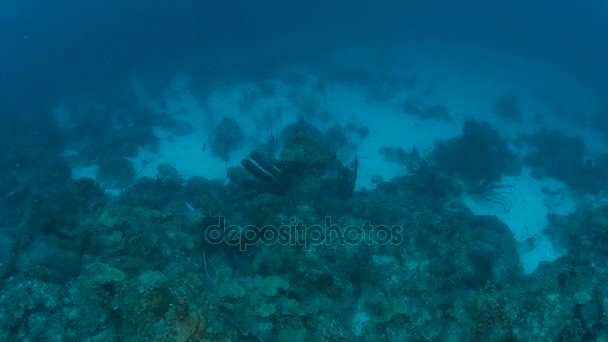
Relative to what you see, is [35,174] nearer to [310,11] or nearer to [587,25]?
[310,11]

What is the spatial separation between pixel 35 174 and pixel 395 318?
14.7 metres

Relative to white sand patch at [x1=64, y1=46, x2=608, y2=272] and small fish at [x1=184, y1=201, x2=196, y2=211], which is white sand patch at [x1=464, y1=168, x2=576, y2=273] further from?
small fish at [x1=184, y1=201, x2=196, y2=211]

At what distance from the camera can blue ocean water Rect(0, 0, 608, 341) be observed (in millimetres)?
4430

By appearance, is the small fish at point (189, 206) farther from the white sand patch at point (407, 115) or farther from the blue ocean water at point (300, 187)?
the white sand patch at point (407, 115)

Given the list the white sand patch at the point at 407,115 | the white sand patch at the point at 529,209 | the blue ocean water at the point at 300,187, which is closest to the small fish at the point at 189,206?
the blue ocean water at the point at 300,187

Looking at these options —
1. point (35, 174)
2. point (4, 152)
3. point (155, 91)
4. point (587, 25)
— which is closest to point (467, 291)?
point (35, 174)

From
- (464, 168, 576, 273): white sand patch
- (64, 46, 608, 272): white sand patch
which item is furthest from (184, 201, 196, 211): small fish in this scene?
(464, 168, 576, 273): white sand patch

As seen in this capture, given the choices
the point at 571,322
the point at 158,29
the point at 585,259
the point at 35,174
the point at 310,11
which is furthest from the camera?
the point at 310,11

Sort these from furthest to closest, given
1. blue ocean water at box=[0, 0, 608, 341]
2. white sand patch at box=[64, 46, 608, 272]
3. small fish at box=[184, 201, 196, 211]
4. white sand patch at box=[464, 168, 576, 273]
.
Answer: white sand patch at box=[64, 46, 608, 272], white sand patch at box=[464, 168, 576, 273], small fish at box=[184, 201, 196, 211], blue ocean water at box=[0, 0, 608, 341]

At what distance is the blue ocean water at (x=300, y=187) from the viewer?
4.43m

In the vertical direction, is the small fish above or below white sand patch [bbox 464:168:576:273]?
below

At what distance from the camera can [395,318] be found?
5.34 metres

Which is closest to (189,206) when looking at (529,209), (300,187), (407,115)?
(300,187)

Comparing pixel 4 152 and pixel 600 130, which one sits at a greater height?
pixel 600 130
